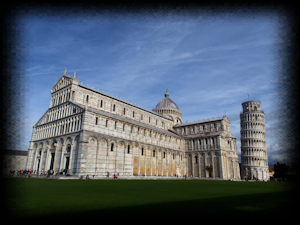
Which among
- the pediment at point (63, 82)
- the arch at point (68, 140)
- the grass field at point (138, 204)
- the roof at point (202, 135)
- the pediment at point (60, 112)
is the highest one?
the pediment at point (63, 82)

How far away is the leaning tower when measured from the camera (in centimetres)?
7800

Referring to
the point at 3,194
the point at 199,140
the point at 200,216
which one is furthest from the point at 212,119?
the point at 3,194

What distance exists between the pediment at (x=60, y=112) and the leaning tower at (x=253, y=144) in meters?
68.9

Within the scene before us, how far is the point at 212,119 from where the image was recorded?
200 ft

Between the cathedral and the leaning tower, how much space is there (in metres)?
26.5

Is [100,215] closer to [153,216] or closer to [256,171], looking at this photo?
[153,216]

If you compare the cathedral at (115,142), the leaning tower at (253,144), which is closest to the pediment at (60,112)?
the cathedral at (115,142)

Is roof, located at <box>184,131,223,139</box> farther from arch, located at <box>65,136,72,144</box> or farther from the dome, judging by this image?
arch, located at <box>65,136,72,144</box>

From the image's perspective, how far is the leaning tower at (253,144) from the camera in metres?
78.0

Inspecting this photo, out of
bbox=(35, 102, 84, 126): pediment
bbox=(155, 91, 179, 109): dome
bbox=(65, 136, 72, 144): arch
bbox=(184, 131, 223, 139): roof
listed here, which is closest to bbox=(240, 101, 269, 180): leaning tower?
bbox=(155, 91, 179, 109): dome

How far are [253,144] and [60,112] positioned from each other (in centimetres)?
7278

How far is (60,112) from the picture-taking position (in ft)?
140

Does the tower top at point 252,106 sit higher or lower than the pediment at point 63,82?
higher

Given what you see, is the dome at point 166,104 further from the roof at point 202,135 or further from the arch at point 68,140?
the arch at point 68,140
